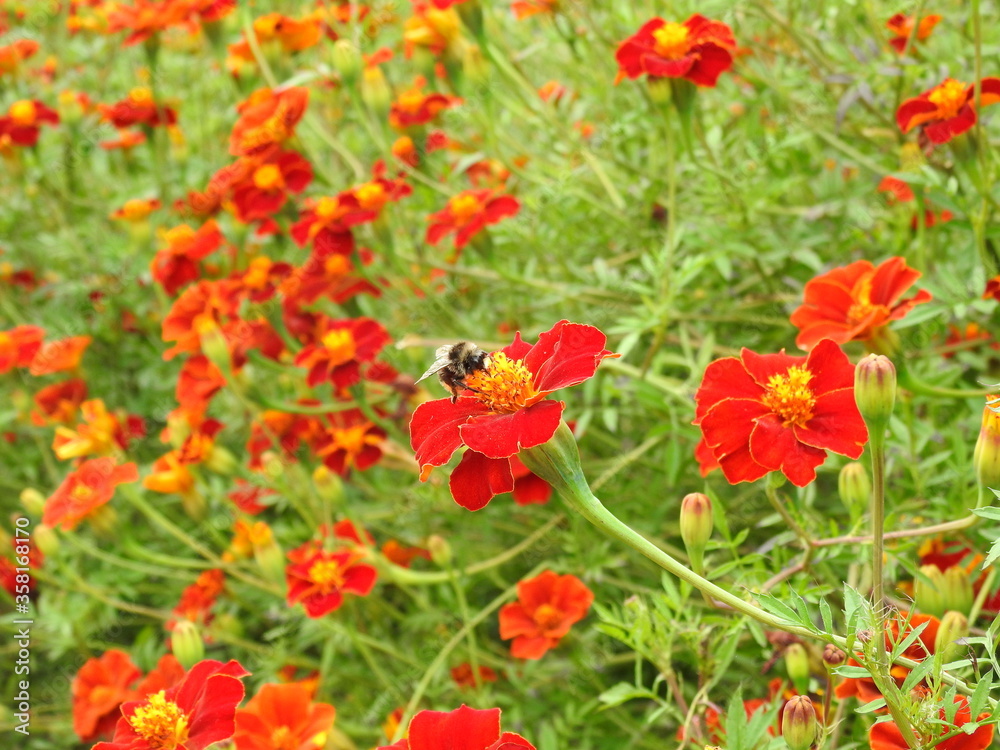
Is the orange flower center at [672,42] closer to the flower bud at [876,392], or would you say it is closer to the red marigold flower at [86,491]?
the flower bud at [876,392]

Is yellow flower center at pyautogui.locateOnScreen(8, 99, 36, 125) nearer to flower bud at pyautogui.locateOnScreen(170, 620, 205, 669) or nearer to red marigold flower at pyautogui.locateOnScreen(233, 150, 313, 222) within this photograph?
red marigold flower at pyautogui.locateOnScreen(233, 150, 313, 222)

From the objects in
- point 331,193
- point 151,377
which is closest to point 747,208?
point 331,193

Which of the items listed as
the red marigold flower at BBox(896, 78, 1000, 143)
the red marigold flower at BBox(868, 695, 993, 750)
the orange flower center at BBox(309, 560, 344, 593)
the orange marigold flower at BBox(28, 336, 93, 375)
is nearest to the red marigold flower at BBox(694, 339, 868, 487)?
the red marigold flower at BBox(868, 695, 993, 750)

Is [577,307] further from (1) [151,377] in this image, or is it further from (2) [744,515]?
(1) [151,377]

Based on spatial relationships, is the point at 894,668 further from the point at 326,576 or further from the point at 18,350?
the point at 18,350

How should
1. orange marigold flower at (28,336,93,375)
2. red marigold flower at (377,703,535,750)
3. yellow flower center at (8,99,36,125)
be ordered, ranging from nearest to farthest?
red marigold flower at (377,703,535,750), orange marigold flower at (28,336,93,375), yellow flower center at (8,99,36,125)

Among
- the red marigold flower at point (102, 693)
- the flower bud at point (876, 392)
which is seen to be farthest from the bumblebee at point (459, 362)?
the red marigold flower at point (102, 693)

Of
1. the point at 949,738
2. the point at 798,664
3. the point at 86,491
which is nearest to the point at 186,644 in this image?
the point at 86,491
